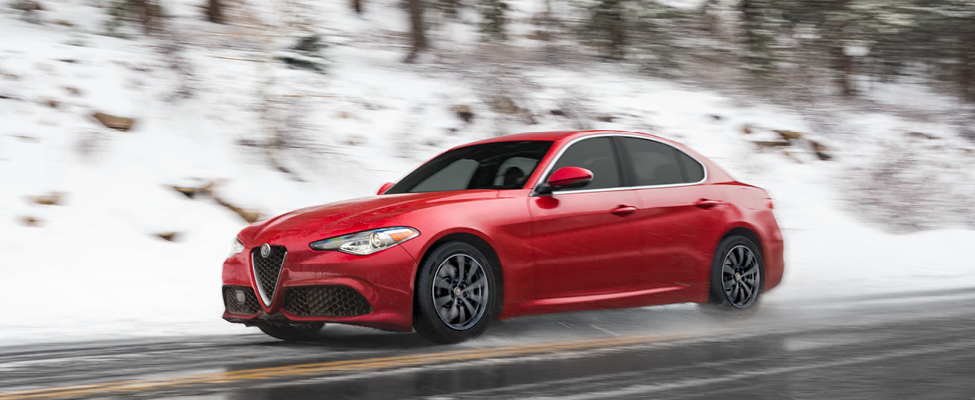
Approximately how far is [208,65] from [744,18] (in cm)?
1161

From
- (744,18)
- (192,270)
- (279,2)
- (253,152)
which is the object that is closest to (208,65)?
(279,2)

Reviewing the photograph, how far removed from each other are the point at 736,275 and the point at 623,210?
1.48 metres

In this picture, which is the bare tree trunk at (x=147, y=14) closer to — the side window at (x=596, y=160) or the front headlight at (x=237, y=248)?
the front headlight at (x=237, y=248)

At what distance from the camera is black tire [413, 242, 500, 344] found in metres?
5.93

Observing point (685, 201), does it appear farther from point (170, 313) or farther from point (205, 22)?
point (205, 22)

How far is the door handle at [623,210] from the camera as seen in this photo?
23.1ft

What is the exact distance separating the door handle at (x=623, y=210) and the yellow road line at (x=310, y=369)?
99 centimetres

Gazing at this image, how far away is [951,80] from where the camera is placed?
22.5 meters

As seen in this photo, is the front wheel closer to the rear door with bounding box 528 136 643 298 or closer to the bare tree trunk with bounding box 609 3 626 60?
the rear door with bounding box 528 136 643 298

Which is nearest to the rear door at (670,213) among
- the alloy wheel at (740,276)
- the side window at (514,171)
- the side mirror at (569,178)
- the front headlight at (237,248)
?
the alloy wheel at (740,276)

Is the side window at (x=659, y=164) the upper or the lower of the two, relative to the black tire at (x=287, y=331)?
upper

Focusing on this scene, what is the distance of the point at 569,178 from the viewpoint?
6555mm

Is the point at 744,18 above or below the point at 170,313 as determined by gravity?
above

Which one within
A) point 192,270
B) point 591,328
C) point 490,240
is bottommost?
point 192,270
